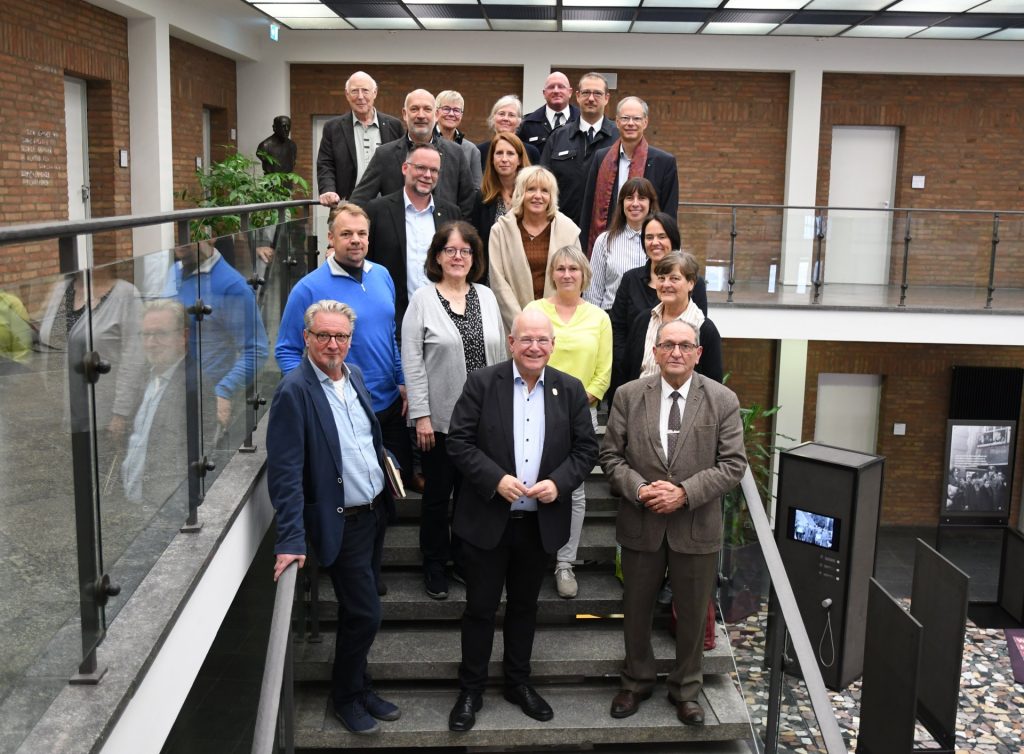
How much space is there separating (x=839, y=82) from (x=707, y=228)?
4250mm

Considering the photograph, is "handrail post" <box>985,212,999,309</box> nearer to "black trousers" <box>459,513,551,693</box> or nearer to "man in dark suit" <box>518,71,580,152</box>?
"man in dark suit" <box>518,71,580,152</box>

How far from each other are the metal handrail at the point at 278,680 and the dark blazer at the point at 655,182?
284 cm

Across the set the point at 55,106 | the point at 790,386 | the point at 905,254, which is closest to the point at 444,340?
the point at 55,106

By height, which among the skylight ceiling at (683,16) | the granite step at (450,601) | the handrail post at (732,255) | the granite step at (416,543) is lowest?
the granite step at (450,601)

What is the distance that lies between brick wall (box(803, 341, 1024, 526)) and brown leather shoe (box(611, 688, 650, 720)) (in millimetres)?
10365

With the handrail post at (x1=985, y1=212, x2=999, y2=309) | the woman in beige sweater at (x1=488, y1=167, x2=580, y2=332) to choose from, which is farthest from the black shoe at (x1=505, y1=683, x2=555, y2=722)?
the handrail post at (x1=985, y1=212, x2=999, y2=309)

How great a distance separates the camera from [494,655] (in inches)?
177

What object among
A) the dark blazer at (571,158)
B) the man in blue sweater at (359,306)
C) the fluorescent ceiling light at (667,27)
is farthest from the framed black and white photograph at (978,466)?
the man in blue sweater at (359,306)

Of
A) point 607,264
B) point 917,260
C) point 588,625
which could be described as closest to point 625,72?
point 917,260

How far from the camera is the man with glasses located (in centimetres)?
589

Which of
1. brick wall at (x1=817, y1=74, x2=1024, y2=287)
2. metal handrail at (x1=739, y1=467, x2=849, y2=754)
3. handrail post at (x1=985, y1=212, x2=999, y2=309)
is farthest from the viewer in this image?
brick wall at (x1=817, y1=74, x2=1024, y2=287)

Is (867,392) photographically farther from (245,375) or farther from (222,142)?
(245,375)

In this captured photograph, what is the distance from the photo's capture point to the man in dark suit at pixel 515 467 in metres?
3.91

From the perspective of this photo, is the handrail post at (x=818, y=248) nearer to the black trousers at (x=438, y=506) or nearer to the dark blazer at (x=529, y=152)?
the dark blazer at (x=529, y=152)
